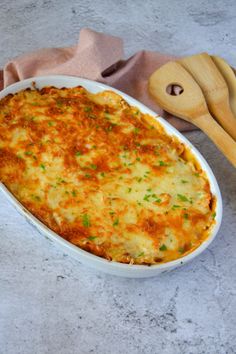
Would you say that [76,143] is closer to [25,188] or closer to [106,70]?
[25,188]

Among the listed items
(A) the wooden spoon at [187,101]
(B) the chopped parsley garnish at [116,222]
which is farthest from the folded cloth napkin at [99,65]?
(B) the chopped parsley garnish at [116,222]

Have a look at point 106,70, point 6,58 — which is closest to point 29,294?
point 106,70

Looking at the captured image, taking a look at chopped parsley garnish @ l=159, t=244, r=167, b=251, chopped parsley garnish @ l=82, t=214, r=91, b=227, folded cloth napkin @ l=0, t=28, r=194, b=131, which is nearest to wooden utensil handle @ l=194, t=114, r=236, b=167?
folded cloth napkin @ l=0, t=28, r=194, b=131

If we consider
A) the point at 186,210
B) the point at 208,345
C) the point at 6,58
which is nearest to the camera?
the point at 208,345

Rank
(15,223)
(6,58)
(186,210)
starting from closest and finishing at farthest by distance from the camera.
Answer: (186,210) < (15,223) < (6,58)

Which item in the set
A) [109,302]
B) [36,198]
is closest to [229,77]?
[36,198]

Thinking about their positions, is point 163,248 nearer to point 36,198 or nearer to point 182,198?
point 182,198
